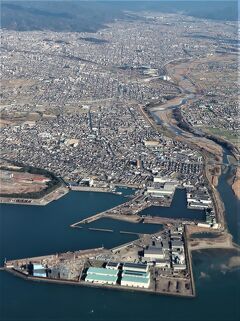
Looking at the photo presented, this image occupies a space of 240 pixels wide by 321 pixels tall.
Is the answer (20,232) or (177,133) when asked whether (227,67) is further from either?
(20,232)

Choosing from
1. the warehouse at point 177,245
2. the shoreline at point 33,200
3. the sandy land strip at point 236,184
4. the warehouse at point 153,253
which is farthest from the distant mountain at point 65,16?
the warehouse at point 153,253

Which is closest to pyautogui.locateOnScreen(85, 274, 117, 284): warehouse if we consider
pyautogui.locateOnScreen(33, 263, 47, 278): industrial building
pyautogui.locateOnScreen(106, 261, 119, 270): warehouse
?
pyautogui.locateOnScreen(106, 261, 119, 270): warehouse

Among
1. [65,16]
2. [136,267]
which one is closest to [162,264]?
[136,267]

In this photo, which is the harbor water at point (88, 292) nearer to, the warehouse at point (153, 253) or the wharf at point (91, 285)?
the wharf at point (91, 285)

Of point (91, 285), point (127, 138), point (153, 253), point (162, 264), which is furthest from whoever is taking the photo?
point (127, 138)

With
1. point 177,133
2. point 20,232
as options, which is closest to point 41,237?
point 20,232

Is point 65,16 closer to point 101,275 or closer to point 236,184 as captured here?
point 236,184

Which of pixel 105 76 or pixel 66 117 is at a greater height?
pixel 105 76

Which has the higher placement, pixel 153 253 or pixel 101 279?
pixel 153 253
